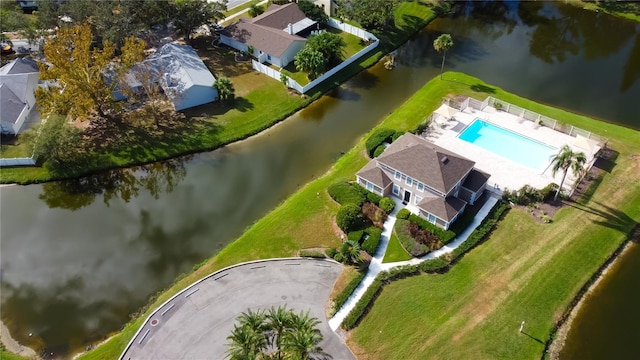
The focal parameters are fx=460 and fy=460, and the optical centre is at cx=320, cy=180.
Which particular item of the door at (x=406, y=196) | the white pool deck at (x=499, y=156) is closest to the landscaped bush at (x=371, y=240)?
the door at (x=406, y=196)

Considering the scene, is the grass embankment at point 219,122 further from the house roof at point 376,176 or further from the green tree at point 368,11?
the house roof at point 376,176

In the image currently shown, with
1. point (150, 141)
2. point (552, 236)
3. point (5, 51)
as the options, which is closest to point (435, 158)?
point (552, 236)

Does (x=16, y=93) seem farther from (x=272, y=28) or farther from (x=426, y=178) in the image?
(x=426, y=178)

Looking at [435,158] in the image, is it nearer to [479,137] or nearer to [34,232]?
[479,137]

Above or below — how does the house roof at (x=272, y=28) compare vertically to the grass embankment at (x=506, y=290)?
above

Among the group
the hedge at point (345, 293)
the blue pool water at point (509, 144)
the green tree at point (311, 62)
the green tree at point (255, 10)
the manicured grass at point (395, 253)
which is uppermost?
the green tree at point (255, 10)

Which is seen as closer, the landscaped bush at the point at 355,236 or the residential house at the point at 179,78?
the landscaped bush at the point at 355,236

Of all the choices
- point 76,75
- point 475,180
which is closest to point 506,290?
point 475,180

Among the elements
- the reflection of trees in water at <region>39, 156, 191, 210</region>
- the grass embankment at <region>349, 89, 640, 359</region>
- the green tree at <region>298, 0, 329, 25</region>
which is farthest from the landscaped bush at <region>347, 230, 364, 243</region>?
the green tree at <region>298, 0, 329, 25</region>
